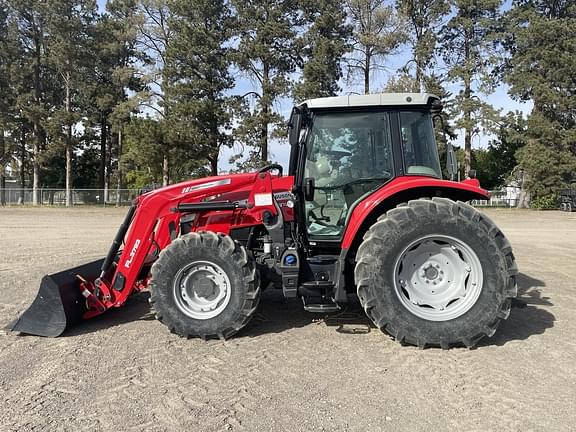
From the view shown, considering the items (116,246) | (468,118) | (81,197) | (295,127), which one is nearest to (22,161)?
(81,197)

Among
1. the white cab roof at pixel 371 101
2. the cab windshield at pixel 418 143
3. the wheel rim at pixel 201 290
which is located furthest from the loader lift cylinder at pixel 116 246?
the cab windshield at pixel 418 143

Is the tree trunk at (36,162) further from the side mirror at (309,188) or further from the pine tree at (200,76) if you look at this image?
the side mirror at (309,188)

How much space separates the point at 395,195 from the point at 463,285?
1055mm

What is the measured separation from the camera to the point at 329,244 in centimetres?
484

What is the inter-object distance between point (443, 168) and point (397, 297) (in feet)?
6.27

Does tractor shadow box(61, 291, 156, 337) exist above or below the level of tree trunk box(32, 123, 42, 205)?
below

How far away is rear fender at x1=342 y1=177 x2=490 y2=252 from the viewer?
4.45 m

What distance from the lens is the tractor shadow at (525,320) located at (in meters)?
4.55

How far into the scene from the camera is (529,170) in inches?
1255

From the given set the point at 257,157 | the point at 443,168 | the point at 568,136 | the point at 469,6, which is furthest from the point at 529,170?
the point at 443,168

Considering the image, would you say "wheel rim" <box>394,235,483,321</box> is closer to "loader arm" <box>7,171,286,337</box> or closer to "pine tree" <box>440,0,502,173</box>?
"loader arm" <box>7,171,286,337</box>

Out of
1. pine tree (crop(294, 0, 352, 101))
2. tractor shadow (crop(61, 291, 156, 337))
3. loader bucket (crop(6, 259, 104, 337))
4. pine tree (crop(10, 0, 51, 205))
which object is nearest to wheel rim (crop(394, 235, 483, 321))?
tractor shadow (crop(61, 291, 156, 337))

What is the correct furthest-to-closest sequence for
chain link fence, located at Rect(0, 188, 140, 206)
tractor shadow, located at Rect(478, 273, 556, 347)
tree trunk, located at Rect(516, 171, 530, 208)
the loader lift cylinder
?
chain link fence, located at Rect(0, 188, 140, 206) → tree trunk, located at Rect(516, 171, 530, 208) → the loader lift cylinder → tractor shadow, located at Rect(478, 273, 556, 347)

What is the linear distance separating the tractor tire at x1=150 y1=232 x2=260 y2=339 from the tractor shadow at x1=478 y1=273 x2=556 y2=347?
7.39 feet
